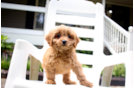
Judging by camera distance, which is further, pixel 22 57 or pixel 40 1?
pixel 40 1

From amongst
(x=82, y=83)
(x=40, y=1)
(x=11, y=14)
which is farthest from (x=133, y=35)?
(x=11, y=14)

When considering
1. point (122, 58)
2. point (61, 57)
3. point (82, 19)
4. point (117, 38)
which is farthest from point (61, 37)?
point (117, 38)

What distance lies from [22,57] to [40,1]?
4366 mm

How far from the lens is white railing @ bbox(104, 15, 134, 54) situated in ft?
8.57

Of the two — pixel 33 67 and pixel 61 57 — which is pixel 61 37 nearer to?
pixel 61 57

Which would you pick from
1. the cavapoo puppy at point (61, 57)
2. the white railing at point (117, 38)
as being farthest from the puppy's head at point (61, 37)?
the white railing at point (117, 38)

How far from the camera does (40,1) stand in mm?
4859

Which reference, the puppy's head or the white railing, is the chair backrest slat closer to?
the puppy's head

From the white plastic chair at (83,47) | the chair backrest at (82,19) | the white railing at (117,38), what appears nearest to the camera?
the white plastic chair at (83,47)

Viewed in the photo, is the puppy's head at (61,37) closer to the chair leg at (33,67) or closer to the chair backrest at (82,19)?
the chair leg at (33,67)

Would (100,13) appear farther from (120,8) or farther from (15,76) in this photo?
(120,8)

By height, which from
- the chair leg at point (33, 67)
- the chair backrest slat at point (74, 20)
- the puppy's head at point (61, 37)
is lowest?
the chair leg at point (33, 67)

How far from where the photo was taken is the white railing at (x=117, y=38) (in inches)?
103

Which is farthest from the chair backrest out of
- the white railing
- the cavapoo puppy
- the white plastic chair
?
the white railing
